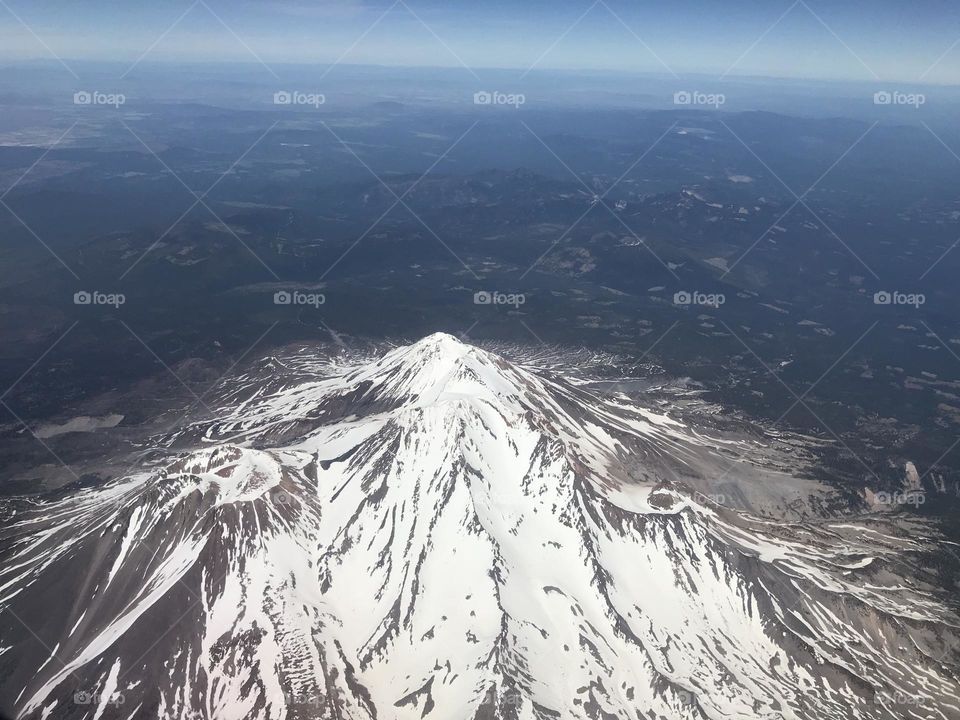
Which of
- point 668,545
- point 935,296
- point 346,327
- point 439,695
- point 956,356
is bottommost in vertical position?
point 439,695

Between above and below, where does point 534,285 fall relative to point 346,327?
above

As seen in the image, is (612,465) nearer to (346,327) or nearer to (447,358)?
(447,358)

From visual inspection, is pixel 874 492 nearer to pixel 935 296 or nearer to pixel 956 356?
pixel 956 356

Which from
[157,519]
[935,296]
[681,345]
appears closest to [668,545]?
[157,519]

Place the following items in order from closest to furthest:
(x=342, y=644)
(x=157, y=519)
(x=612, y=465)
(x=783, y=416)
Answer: (x=342, y=644), (x=157, y=519), (x=612, y=465), (x=783, y=416)

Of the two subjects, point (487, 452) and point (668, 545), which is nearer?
point (668, 545)

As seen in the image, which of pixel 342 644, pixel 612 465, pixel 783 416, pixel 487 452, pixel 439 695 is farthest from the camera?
pixel 783 416

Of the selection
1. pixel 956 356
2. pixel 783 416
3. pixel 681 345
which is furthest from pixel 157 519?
pixel 956 356
